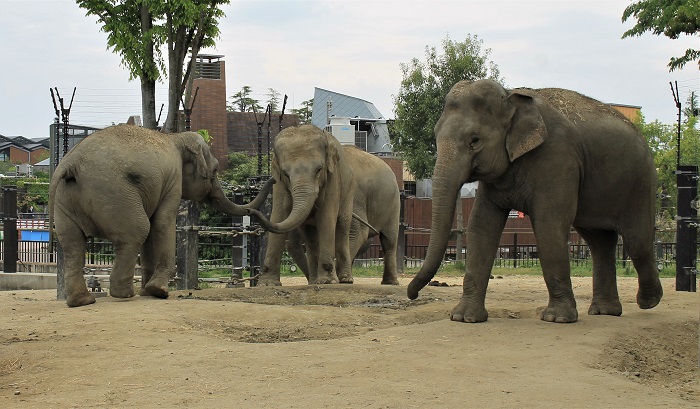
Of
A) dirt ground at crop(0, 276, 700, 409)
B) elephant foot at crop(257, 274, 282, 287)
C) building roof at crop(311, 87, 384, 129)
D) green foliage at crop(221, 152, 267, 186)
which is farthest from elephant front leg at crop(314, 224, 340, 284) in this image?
building roof at crop(311, 87, 384, 129)

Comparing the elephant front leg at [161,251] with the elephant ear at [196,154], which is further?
the elephant ear at [196,154]

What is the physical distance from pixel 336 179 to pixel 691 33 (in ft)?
41.6

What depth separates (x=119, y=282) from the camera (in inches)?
458

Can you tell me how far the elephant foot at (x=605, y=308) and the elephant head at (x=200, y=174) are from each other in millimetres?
4814

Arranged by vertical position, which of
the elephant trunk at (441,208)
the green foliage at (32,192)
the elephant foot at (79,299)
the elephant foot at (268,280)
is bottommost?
the elephant foot at (79,299)

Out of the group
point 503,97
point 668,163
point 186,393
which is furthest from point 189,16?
point 668,163

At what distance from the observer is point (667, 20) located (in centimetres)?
2316

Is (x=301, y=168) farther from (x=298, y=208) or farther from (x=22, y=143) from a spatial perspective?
(x=22, y=143)

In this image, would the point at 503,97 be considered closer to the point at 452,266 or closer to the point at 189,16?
the point at 189,16

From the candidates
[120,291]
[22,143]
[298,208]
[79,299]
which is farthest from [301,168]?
[22,143]

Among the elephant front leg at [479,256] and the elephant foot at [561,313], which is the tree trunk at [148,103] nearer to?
the elephant front leg at [479,256]

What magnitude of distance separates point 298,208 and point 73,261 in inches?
122

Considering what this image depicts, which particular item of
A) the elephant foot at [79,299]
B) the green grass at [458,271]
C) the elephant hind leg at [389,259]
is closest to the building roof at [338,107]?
the green grass at [458,271]

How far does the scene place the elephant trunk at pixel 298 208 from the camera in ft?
41.2
